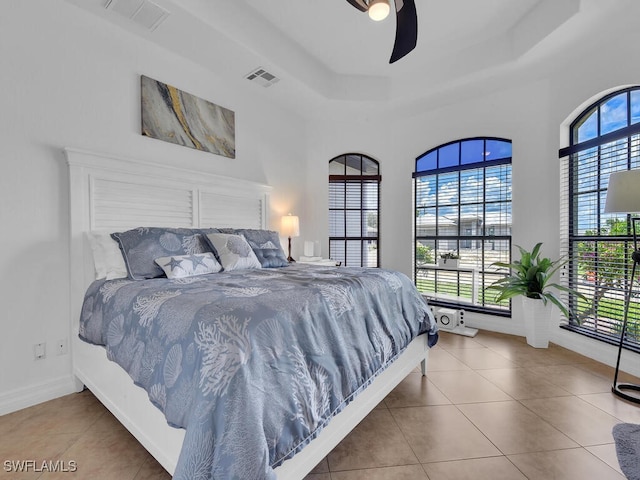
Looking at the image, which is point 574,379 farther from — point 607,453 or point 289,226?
point 289,226

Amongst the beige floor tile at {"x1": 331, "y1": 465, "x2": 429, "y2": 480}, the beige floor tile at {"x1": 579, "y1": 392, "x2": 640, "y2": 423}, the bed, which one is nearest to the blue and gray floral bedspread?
the bed

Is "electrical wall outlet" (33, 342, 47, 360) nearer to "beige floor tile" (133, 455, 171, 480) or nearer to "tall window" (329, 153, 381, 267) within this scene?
"beige floor tile" (133, 455, 171, 480)

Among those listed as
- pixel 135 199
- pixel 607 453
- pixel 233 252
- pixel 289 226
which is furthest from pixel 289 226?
pixel 607 453

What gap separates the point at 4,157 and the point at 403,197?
13.2 feet

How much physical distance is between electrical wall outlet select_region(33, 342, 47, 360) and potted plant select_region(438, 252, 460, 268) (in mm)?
4002

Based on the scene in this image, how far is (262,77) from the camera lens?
3.38 metres

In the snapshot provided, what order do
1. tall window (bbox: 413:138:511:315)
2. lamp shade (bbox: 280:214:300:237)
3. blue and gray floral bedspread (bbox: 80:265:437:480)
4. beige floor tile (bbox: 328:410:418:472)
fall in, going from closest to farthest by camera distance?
blue and gray floral bedspread (bbox: 80:265:437:480)
beige floor tile (bbox: 328:410:418:472)
tall window (bbox: 413:138:511:315)
lamp shade (bbox: 280:214:300:237)

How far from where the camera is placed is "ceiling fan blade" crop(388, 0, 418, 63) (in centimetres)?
186

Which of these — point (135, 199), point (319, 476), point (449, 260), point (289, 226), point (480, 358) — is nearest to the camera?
point (319, 476)

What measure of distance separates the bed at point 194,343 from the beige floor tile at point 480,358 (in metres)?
0.59

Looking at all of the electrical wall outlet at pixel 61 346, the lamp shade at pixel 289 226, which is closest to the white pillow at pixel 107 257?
the electrical wall outlet at pixel 61 346

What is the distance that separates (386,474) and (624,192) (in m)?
2.35

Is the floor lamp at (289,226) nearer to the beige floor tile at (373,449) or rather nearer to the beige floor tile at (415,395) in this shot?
the beige floor tile at (415,395)

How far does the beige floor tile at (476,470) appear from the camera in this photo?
4.64 ft
